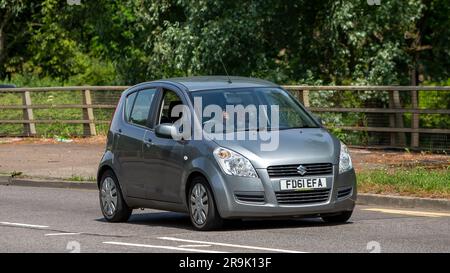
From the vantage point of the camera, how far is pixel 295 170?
44.0 ft

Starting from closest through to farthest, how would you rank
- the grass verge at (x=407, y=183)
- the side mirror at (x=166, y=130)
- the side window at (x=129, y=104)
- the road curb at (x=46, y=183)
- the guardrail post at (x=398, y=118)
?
the side mirror at (x=166, y=130) → the side window at (x=129, y=104) → the grass verge at (x=407, y=183) → the road curb at (x=46, y=183) → the guardrail post at (x=398, y=118)

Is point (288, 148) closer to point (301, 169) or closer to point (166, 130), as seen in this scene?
point (301, 169)

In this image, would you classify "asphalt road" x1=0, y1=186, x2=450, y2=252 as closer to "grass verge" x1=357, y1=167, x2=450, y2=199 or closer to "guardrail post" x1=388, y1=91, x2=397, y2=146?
"grass verge" x1=357, y1=167, x2=450, y2=199

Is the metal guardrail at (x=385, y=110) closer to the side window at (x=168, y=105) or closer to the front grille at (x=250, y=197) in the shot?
the side window at (x=168, y=105)

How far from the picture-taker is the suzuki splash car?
43.9 ft

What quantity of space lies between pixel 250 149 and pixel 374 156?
1051 cm

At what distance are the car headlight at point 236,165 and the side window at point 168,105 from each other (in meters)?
1.56

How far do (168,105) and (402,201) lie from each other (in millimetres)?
3666

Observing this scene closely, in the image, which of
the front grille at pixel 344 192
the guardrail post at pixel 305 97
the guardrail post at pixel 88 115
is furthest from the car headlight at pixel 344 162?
the guardrail post at pixel 88 115

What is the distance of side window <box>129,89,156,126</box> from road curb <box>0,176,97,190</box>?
221 inches

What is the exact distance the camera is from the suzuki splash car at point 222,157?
13375 mm

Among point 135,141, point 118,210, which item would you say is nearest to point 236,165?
point 135,141

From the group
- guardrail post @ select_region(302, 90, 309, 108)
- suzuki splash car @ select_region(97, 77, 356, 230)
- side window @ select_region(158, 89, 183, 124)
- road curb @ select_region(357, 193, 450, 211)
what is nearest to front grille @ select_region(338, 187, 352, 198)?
suzuki splash car @ select_region(97, 77, 356, 230)
